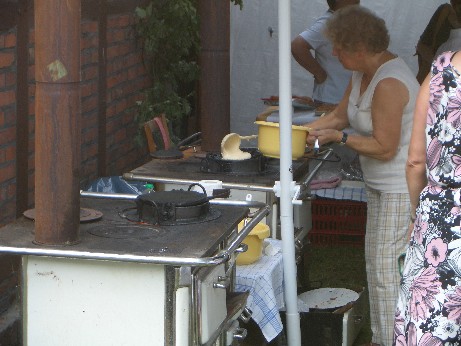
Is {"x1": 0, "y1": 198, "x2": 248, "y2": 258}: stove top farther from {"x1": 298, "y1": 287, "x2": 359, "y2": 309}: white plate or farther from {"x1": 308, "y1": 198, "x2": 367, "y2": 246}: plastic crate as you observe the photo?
{"x1": 308, "y1": 198, "x2": 367, "y2": 246}: plastic crate

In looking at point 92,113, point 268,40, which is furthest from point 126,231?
point 268,40

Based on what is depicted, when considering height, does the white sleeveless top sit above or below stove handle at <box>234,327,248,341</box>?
above

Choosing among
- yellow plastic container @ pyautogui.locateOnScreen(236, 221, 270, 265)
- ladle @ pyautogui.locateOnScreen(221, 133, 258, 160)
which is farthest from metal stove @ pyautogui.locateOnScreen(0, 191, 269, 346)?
ladle @ pyautogui.locateOnScreen(221, 133, 258, 160)

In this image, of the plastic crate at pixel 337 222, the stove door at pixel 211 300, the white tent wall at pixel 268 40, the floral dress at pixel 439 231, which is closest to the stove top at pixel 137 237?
the stove door at pixel 211 300

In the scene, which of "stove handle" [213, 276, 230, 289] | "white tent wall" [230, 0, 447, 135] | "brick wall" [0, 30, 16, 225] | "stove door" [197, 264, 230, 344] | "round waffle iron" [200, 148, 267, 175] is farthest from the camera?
"white tent wall" [230, 0, 447, 135]

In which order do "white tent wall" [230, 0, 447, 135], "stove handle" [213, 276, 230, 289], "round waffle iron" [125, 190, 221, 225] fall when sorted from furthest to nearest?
"white tent wall" [230, 0, 447, 135] → "round waffle iron" [125, 190, 221, 225] → "stove handle" [213, 276, 230, 289]

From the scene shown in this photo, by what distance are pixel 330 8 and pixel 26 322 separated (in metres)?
4.70

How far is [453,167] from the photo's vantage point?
10.6 feet

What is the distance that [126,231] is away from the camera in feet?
11.7

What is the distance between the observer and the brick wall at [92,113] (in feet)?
15.4

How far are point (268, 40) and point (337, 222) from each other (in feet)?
7.01

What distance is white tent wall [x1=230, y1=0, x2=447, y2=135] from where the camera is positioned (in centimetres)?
825

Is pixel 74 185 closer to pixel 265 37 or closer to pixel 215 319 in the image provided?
pixel 215 319

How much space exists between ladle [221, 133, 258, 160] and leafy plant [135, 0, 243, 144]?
185cm
